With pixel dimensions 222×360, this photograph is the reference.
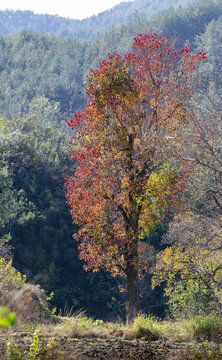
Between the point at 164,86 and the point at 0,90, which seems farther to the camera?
the point at 0,90

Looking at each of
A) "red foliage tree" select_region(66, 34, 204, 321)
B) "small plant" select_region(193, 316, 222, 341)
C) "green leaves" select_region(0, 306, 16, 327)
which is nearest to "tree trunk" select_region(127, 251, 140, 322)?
"red foliage tree" select_region(66, 34, 204, 321)

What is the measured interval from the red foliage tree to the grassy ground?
2989 millimetres

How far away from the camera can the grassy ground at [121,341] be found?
6504mm

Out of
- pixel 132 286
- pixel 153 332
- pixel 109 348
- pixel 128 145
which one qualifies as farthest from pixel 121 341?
pixel 128 145

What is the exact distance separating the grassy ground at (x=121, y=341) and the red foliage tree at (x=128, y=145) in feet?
9.81

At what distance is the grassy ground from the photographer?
6.50m

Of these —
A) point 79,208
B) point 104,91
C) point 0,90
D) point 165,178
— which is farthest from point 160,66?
point 0,90

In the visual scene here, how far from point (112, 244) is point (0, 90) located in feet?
288

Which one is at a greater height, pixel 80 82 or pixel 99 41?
pixel 99 41

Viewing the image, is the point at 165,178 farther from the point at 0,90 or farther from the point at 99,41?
the point at 99,41

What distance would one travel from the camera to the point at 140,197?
34.8ft

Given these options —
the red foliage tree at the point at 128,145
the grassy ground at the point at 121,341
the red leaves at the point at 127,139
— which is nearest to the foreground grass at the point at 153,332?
the grassy ground at the point at 121,341

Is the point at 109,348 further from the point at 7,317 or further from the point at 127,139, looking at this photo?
the point at 127,139

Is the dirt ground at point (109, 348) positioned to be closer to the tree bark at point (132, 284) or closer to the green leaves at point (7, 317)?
the tree bark at point (132, 284)
